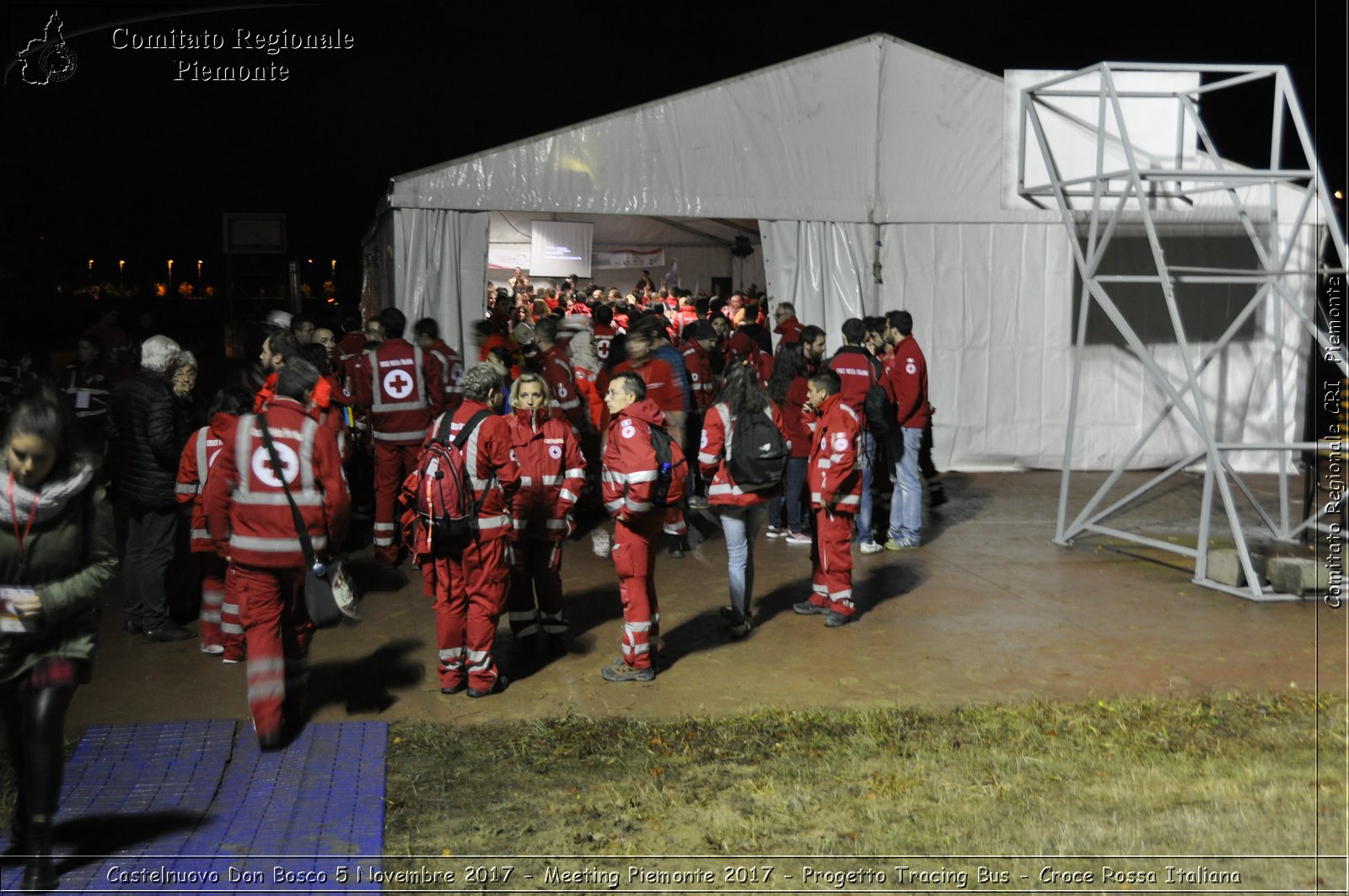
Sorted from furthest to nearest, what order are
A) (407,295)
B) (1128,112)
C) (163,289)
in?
(163,289) < (407,295) < (1128,112)

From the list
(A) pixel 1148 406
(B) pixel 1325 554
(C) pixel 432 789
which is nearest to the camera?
(C) pixel 432 789

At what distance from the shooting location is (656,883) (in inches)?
167

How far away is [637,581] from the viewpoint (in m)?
6.41

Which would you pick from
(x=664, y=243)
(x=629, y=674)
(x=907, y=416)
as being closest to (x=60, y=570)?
(x=629, y=674)

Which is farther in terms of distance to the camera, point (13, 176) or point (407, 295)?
A: point (13, 176)

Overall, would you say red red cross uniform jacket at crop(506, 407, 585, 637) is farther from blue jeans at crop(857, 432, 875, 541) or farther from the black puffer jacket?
blue jeans at crop(857, 432, 875, 541)

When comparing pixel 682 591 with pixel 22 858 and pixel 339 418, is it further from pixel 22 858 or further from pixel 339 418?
pixel 22 858

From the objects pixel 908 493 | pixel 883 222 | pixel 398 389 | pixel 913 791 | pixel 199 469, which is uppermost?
pixel 883 222

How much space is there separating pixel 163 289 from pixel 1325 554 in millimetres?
48048

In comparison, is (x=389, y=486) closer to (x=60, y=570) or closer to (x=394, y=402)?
(x=394, y=402)

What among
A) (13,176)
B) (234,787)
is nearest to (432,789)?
(234,787)

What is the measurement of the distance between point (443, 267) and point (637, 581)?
6.25m

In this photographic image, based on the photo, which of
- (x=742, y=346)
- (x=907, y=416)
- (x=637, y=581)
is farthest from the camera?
(x=742, y=346)

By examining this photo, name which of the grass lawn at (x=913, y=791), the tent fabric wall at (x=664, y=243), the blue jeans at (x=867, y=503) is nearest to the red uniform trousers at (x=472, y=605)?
the grass lawn at (x=913, y=791)
